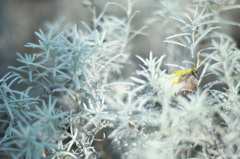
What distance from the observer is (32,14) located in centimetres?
145

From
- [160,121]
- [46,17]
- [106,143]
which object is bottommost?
[106,143]

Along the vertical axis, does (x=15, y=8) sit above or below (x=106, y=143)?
above

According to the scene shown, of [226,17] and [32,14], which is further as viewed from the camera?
[32,14]

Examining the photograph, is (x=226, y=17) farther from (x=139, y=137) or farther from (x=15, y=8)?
(x=15, y=8)

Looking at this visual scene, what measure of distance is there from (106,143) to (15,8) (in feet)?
3.61

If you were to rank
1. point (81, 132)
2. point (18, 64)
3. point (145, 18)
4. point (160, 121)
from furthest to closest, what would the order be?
point (145, 18)
point (18, 64)
point (81, 132)
point (160, 121)

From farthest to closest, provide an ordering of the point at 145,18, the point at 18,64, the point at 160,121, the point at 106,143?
the point at 145,18, the point at 18,64, the point at 106,143, the point at 160,121

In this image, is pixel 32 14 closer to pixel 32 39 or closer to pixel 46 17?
pixel 46 17

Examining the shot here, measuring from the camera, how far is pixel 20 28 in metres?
1.39

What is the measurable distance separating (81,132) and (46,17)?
1.02m

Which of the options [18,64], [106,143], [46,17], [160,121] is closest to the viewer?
[160,121]

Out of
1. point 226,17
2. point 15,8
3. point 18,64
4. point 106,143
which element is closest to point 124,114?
point 106,143

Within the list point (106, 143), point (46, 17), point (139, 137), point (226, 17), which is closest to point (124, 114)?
point (139, 137)

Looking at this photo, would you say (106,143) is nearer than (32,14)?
Yes
